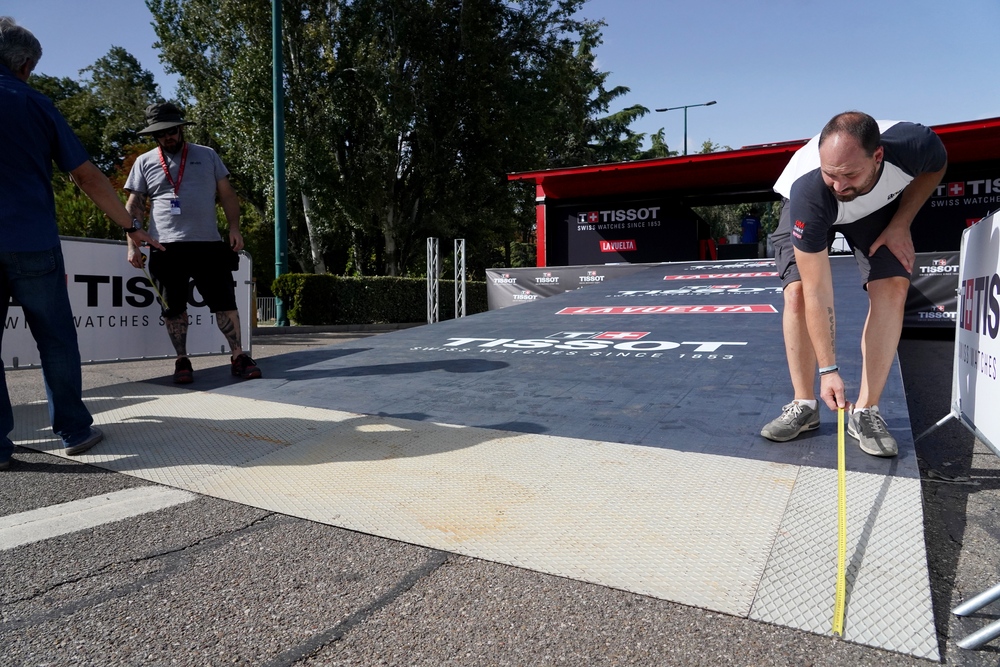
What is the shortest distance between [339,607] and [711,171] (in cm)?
1388

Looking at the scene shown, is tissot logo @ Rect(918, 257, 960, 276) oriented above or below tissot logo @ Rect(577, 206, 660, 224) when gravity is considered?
below

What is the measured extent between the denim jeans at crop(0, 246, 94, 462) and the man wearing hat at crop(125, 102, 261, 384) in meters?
1.44

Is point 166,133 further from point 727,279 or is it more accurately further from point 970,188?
point 970,188

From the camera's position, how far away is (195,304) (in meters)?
5.21

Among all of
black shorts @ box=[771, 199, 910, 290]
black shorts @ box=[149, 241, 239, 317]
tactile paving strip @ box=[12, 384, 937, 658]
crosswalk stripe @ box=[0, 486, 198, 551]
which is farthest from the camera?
black shorts @ box=[149, 241, 239, 317]

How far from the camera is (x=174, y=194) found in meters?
4.11

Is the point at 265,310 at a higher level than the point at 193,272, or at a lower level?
lower

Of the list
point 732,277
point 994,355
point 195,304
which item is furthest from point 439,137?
point 994,355

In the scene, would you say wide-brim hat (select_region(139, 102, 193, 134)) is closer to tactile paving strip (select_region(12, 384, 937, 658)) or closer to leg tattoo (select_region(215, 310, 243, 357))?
leg tattoo (select_region(215, 310, 243, 357))

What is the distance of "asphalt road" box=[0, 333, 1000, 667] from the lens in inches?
51.6

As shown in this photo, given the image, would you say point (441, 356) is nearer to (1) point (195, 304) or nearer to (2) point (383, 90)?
(1) point (195, 304)

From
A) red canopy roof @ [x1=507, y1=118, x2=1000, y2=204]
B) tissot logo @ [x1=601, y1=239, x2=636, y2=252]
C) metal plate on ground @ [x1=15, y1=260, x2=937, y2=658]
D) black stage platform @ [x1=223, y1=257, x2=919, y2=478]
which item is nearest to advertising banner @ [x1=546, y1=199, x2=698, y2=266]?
tissot logo @ [x1=601, y1=239, x2=636, y2=252]

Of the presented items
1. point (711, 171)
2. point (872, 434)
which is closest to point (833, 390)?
point (872, 434)

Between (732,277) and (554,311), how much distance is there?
3.35 metres
